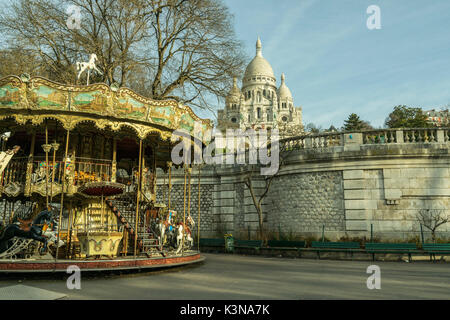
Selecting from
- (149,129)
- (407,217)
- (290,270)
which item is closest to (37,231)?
(149,129)

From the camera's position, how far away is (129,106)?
12.7 meters

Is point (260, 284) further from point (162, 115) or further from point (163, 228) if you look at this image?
point (162, 115)

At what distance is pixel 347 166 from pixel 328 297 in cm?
1211

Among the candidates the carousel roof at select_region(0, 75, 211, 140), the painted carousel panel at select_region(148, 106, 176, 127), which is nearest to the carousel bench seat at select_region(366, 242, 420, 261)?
the painted carousel panel at select_region(148, 106, 176, 127)

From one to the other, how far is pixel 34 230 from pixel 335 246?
13450 millimetres

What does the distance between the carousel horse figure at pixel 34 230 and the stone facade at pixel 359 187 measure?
12.9 meters

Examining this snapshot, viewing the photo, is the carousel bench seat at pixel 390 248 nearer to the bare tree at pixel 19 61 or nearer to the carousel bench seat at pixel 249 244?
the carousel bench seat at pixel 249 244

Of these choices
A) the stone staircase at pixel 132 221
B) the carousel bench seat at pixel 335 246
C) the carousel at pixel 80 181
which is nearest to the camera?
the carousel at pixel 80 181

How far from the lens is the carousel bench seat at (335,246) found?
16.7m

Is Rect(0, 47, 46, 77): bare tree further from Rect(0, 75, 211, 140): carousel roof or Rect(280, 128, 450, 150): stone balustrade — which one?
Rect(280, 128, 450, 150): stone balustrade

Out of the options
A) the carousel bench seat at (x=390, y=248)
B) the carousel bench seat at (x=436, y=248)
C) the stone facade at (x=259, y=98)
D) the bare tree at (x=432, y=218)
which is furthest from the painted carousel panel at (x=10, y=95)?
the stone facade at (x=259, y=98)

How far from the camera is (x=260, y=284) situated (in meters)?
9.49

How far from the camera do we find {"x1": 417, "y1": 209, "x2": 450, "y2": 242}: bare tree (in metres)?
16.8
